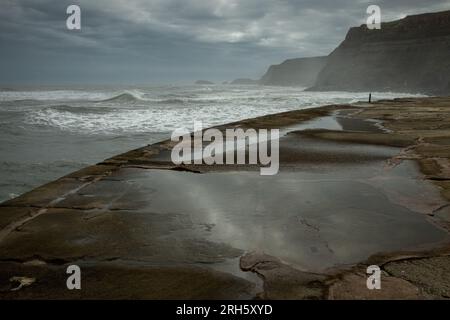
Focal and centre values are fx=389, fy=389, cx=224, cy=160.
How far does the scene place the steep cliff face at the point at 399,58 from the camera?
86500 millimetres

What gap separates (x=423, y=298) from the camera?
2109 millimetres

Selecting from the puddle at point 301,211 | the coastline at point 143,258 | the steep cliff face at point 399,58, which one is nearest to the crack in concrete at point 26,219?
the coastline at point 143,258

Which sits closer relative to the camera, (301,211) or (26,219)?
(26,219)

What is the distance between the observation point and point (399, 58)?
98250mm

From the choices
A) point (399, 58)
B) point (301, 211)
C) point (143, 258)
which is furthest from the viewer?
point (399, 58)

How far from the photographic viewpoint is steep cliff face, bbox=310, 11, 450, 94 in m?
86.5

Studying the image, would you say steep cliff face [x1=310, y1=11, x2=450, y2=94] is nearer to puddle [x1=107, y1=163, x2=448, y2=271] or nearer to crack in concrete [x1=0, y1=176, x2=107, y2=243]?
puddle [x1=107, y1=163, x2=448, y2=271]

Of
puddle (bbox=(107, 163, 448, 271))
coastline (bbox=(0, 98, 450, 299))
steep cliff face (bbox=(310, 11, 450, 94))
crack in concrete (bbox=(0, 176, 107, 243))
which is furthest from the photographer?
steep cliff face (bbox=(310, 11, 450, 94))

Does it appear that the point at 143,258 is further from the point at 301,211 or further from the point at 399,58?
the point at 399,58

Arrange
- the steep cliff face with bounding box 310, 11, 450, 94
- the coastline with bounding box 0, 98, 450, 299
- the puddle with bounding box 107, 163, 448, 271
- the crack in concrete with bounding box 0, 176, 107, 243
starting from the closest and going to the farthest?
1. the coastline with bounding box 0, 98, 450, 299
2. the puddle with bounding box 107, 163, 448, 271
3. the crack in concrete with bounding box 0, 176, 107, 243
4. the steep cliff face with bounding box 310, 11, 450, 94

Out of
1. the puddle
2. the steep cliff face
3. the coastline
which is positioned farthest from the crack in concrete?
the steep cliff face

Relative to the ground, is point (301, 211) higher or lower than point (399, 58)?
lower

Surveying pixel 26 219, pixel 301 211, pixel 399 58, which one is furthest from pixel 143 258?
pixel 399 58
